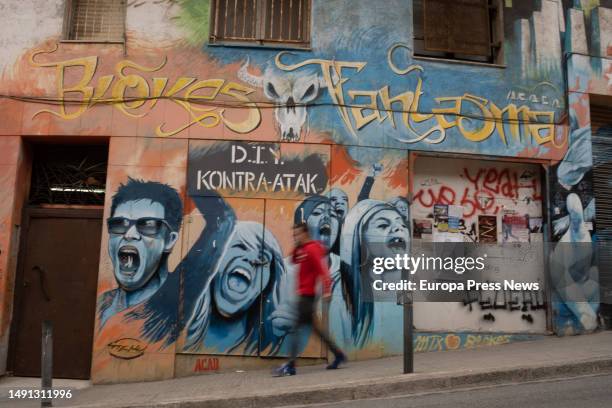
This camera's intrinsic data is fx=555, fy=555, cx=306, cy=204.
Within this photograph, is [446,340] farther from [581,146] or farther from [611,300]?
[581,146]

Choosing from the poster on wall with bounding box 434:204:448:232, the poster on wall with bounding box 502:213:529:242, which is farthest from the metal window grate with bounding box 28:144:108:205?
the poster on wall with bounding box 502:213:529:242

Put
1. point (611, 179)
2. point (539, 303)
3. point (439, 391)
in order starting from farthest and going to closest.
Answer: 1. point (611, 179)
2. point (539, 303)
3. point (439, 391)

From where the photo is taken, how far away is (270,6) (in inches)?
344

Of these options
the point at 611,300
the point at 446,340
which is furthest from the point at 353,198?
the point at 611,300

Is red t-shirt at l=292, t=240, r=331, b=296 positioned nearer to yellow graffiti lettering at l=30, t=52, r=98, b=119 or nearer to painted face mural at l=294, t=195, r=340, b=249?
painted face mural at l=294, t=195, r=340, b=249

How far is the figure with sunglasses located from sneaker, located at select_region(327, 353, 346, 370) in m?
2.60

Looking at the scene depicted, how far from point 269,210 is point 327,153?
1.19m

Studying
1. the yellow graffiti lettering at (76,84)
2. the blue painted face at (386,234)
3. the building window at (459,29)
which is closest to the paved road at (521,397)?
the blue painted face at (386,234)

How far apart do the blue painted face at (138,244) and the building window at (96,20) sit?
272 centimetres

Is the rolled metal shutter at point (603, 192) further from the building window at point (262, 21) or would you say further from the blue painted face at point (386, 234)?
the building window at point (262, 21)

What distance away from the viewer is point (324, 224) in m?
7.95

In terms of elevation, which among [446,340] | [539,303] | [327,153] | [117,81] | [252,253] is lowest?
[446,340]

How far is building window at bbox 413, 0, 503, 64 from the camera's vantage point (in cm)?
905

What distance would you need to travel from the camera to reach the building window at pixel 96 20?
8.53m
